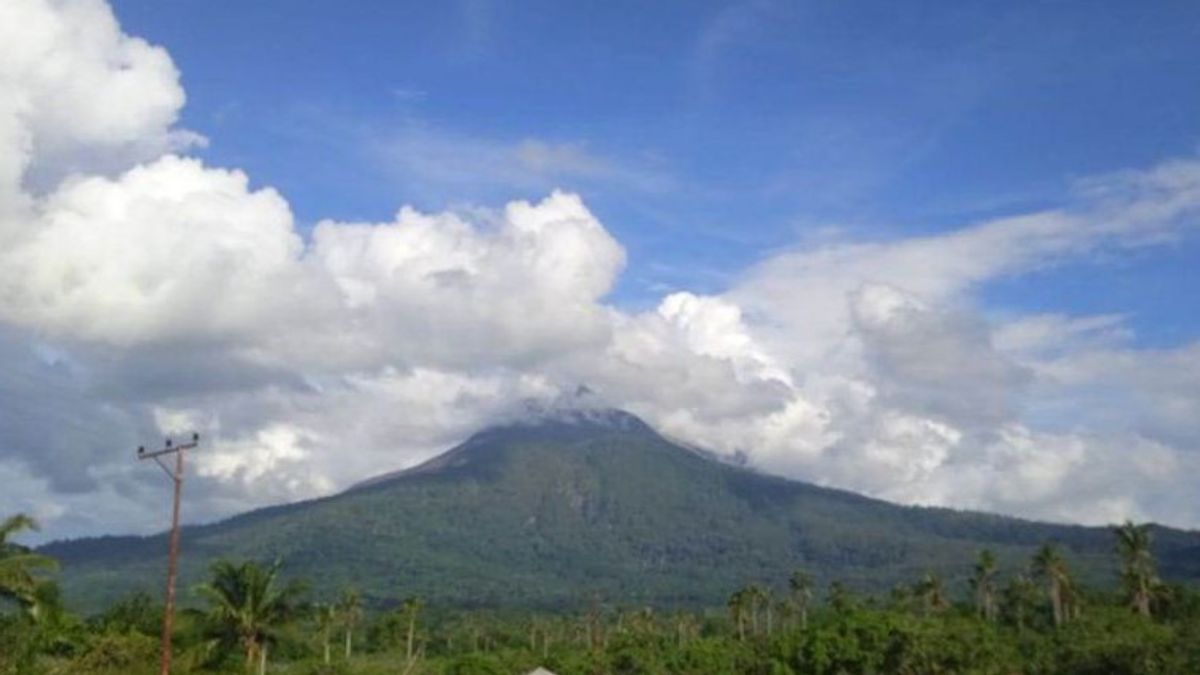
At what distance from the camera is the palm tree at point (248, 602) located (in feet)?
189

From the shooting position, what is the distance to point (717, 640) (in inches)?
4067

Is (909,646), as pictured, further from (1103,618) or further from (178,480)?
(178,480)

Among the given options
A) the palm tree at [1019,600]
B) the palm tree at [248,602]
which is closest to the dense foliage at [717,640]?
the palm tree at [248,602]

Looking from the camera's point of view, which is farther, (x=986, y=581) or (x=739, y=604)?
(x=739, y=604)

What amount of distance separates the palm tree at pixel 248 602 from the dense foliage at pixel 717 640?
0.06 metres

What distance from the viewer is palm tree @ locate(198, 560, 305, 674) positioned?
5756 cm

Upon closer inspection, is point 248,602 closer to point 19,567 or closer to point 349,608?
point 19,567

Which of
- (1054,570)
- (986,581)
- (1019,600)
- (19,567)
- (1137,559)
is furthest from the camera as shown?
(986,581)

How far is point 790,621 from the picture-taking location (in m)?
141

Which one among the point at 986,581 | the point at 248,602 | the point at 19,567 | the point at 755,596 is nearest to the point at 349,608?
the point at 755,596

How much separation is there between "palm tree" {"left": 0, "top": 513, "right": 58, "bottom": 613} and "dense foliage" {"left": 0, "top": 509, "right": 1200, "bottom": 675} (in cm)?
9

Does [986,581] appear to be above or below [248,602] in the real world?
above

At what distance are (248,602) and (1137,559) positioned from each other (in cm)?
6401

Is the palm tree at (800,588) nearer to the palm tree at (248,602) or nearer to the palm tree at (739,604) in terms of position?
the palm tree at (739,604)
